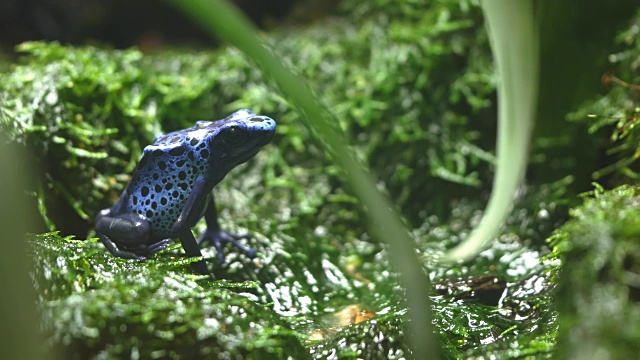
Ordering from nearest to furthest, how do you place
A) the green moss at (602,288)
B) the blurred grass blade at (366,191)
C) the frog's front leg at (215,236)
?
the green moss at (602,288), the blurred grass blade at (366,191), the frog's front leg at (215,236)

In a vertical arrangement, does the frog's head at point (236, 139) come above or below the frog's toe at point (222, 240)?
above

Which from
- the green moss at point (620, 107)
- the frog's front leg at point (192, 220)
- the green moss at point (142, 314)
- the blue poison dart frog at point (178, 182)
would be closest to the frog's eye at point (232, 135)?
the blue poison dart frog at point (178, 182)

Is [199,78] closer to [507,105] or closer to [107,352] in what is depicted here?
[507,105]

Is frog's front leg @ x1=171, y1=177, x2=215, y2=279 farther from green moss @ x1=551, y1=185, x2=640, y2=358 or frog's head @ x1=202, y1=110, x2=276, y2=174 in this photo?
green moss @ x1=551, y1=185, x2=640, y2=358

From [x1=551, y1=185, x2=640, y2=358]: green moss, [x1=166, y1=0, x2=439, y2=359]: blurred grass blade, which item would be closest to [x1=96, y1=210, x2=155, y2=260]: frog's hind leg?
[x1=166, y1=0, x2=439, y2=359]: blurred grass blade

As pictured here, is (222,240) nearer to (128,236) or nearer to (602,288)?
(128,236)

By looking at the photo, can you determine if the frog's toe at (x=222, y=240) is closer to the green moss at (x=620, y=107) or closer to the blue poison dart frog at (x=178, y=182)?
the blue poison dart frog at (x=178, y=182)

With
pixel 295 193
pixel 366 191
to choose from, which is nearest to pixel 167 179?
pixel 366 191
